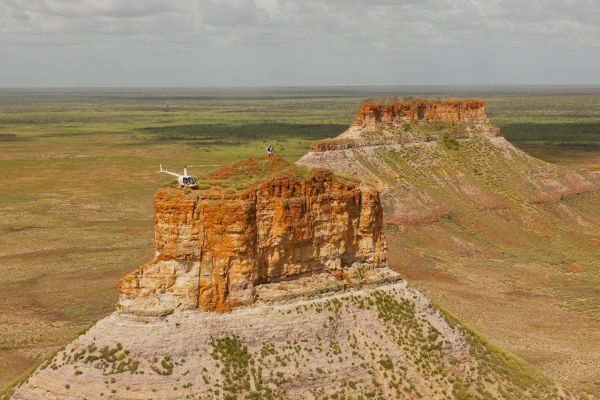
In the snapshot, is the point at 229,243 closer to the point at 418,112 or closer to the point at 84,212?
the point at 418,112

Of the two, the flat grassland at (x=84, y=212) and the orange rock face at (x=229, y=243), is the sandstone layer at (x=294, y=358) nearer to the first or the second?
the orange rock face at (x=229, y=243)

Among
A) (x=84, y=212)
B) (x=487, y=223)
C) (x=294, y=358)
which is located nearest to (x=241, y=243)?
(x=294, y=358)

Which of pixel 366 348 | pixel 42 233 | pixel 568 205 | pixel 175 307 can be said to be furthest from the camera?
pixel 568 205

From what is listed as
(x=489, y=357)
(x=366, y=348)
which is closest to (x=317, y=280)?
(x=366, y=348)

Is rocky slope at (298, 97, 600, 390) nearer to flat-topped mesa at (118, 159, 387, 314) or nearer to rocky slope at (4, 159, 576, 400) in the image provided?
rocky slope at (4, 159, 576, 400)

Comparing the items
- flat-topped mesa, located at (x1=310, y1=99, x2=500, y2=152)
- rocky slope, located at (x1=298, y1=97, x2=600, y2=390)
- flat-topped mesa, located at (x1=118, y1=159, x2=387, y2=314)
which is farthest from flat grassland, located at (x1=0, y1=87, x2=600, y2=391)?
flat-topped mesa, located at (x1=310, y1=99, x2=500, y2=152)

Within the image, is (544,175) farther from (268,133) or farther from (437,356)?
(268,133)

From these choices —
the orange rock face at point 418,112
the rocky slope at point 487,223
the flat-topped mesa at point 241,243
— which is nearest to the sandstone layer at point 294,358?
the flat-topped mesa at point 241,243
